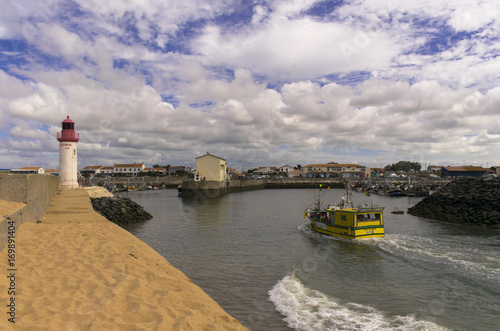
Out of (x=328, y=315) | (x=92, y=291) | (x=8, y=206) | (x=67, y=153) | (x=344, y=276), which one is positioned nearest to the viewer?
(x=92, y=291)

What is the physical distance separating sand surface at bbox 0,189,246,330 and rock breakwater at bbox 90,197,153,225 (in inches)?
678

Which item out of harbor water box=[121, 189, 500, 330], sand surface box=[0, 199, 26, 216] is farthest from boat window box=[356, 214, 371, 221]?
sand surface box=[0, 199, 26, 216]

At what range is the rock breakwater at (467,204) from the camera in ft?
81.4

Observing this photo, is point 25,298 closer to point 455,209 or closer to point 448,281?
point 448,281

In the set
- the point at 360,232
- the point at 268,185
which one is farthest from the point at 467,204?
the point at 268,185

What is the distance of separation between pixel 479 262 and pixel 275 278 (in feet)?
30.0

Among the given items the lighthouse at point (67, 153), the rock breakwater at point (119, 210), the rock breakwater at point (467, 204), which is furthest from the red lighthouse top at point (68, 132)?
the rock breakwater at point (467, 204)

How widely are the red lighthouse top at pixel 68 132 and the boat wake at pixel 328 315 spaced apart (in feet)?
97.4

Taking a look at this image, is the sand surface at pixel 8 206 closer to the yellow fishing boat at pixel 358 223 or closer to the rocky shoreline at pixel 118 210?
the yellow fishing boat at pixel 358 223

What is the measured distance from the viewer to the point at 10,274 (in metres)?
5.36

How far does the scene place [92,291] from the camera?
18.6 feet

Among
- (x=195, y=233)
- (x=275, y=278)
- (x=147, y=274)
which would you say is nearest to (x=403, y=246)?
(x=275, y=278)

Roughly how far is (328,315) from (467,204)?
2519cm

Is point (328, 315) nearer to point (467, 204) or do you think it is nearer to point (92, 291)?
point (92, 291)
